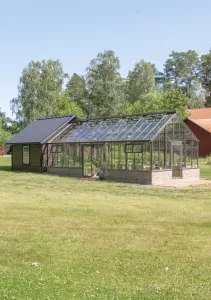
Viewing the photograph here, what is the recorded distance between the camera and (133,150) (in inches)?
981

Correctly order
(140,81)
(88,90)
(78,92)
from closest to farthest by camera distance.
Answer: (88,90), (140,81), (78,92)

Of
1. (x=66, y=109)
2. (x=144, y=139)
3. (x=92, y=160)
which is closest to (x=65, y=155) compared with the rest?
(x=92, y=160)

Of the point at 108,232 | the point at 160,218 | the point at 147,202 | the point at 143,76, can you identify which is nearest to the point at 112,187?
the point at 147,202

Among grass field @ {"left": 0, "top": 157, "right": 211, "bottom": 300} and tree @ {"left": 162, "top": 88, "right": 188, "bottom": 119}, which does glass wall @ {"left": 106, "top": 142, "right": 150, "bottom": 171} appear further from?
tree @ {"left": 162, "top": 88, "right": 188, "bottom": 119}

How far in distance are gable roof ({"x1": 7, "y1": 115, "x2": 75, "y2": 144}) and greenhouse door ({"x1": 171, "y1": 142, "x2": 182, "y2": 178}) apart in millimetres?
10196

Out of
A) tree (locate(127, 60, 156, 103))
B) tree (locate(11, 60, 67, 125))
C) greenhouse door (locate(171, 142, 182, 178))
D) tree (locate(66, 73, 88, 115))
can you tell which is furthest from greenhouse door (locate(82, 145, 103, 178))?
tree (locate(127, 60, 156, 103))

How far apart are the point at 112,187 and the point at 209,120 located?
3187 cm

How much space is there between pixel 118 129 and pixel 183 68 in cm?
5875

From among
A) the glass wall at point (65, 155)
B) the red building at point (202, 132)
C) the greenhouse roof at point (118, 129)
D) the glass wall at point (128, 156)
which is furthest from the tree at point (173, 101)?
the glass wall at point (128, 156)

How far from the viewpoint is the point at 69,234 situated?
948 cm

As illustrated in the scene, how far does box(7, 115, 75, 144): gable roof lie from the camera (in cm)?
3145

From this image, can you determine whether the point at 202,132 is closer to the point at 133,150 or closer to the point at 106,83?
the point at 106,83

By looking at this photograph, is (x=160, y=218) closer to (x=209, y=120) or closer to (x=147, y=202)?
(x=147, y=202)

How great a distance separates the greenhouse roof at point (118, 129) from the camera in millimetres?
24750
